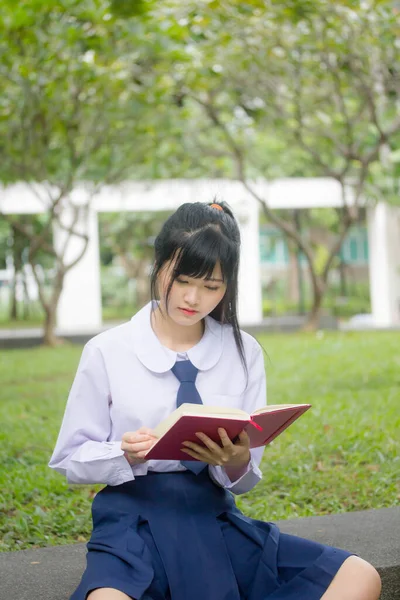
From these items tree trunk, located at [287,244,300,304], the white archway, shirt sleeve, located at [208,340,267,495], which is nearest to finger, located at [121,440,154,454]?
shirt sleeve, located at [208,340,267,495]

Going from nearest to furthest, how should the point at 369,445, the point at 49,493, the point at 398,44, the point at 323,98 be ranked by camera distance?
the point at 49,493 < the point at 369,445 < the point at 398,44 < the point at 323,98

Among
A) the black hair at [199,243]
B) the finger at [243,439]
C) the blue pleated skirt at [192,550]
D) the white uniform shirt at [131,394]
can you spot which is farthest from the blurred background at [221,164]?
the blue pleated skirt at [192,550]

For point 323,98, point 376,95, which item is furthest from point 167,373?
point 323,98

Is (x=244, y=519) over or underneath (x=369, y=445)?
over

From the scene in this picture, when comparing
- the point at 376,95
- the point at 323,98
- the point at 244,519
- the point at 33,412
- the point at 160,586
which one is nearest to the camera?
the point at 160,586

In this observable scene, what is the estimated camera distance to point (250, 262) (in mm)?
19203

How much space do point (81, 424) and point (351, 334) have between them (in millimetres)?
10977

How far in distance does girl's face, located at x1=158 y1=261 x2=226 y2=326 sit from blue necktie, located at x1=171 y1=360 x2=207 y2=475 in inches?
4.6

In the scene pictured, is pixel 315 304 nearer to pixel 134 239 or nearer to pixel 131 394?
pixel 134 239

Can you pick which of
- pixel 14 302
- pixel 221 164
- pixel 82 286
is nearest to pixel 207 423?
pixel 221 164

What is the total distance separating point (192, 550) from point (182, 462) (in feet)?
0.73

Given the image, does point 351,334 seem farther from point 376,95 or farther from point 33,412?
point 33,412

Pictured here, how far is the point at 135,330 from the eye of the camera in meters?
2.37

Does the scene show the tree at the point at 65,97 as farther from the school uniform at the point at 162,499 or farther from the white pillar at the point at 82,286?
the school uniform at the point at 162,499
